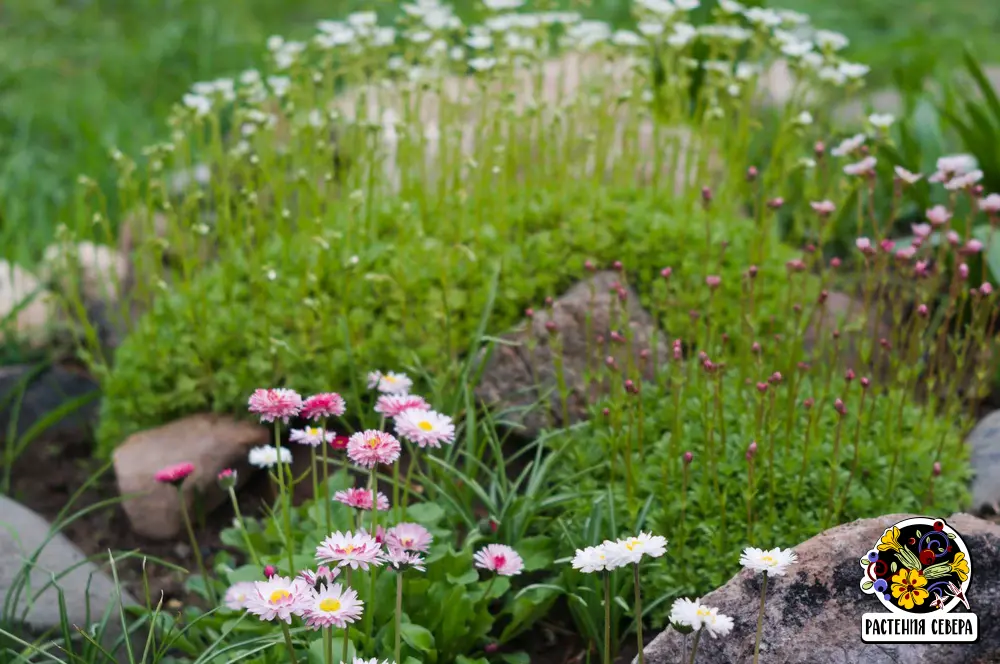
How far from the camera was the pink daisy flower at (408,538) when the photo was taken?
2.20 metres

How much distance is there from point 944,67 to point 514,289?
435cm

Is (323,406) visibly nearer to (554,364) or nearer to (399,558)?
(399,558)

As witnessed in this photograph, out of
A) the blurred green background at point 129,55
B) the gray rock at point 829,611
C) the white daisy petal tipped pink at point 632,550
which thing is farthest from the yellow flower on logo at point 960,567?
the blurred green background at point 129,55

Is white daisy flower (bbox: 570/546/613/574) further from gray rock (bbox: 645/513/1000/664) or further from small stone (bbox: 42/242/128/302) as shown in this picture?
small stone (bbox: 42/242/128/302)

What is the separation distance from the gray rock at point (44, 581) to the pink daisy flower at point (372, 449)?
91cm

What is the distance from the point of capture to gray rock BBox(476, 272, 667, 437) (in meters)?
3.47

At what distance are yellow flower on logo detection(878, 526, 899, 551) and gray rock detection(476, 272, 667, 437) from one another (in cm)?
119

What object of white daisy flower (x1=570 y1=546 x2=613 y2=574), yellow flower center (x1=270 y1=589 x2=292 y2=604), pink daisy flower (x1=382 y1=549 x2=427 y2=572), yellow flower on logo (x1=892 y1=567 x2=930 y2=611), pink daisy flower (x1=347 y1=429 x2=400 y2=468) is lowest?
yellow flower on logo (x1=892 y1=567 x2=930 y2=611)

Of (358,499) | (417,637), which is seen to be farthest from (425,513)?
(358,499)

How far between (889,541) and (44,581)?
2.18 metres

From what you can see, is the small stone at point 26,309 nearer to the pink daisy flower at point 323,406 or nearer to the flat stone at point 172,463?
the flat stone at point 172,463

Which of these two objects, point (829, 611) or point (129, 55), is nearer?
point (829, 611)

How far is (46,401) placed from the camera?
4246 mm

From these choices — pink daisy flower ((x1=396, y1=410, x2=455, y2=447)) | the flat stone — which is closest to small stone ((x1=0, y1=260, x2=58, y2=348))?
the flat stone
